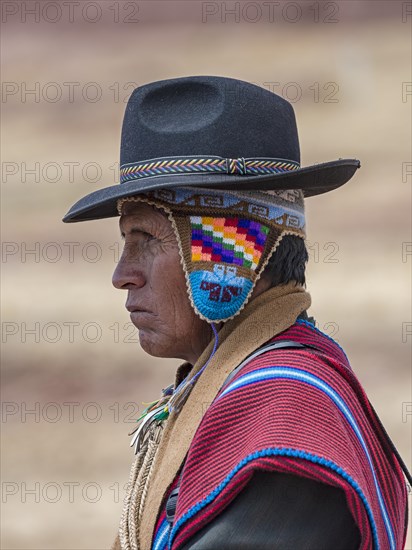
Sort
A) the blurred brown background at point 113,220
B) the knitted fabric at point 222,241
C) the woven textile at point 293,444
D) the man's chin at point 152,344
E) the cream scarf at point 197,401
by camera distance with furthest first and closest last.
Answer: the blurred brown background at point 113,220 < the man's chin at point 152,344 < the knitted fabric at point 222,241 < the cream scarf at point 197,401 < the woven textile at point 293,444

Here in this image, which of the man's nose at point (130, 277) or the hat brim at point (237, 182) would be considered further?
the man's nose at point (130, 277)

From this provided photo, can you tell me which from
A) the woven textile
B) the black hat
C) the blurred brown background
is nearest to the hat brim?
the black hat

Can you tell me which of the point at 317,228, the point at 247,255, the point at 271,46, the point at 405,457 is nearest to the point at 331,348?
the point at 247,255

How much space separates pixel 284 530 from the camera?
2.43 meters

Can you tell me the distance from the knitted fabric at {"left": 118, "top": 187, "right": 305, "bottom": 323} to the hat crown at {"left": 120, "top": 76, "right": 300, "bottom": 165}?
0.12 meters

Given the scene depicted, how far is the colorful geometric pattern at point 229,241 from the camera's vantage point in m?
2.84

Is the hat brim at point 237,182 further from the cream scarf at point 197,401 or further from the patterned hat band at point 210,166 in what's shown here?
the cream scarf at point 197,401

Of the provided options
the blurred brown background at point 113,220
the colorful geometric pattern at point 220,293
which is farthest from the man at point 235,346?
the blurred brown background at point 113,220

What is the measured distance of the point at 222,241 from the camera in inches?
112

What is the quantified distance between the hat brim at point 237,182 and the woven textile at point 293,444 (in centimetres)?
36

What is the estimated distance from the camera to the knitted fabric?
9.30 feet

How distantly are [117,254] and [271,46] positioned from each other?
9.70 feet

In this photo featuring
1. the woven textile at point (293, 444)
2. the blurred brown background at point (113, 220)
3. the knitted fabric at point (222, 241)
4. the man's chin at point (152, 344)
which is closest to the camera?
the woven textile at point (293, 444)

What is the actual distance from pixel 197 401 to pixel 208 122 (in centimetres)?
68
